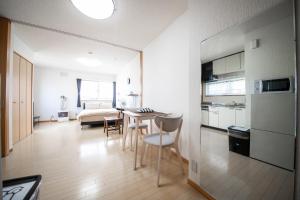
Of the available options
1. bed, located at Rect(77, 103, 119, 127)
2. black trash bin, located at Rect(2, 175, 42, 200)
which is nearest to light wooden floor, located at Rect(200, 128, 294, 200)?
black trash bin, located at Rect(2, 175, 42, 200)

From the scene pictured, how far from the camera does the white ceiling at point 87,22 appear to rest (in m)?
1.92

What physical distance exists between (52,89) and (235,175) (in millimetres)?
7214

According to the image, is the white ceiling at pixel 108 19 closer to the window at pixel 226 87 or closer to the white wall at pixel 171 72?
the white wall at pixel 171 72

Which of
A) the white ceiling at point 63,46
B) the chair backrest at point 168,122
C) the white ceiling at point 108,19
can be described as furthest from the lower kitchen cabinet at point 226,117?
the white ceiling at point 63,46

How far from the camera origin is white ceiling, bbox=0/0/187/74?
192cm

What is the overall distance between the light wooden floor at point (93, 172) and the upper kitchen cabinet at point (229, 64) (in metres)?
1.42

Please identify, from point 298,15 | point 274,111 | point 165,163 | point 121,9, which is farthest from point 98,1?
point 165,163

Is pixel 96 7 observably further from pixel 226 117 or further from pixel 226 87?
pixel 226 117

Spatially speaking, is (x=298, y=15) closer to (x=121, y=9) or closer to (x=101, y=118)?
(x=121, y=9)

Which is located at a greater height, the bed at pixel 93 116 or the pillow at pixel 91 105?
the pillow at pixel 91 105

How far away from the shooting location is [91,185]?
1.54 m

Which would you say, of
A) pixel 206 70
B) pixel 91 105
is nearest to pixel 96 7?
pixel 206 70

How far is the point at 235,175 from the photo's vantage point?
1.27 metres

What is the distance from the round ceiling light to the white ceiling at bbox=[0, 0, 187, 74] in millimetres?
93
